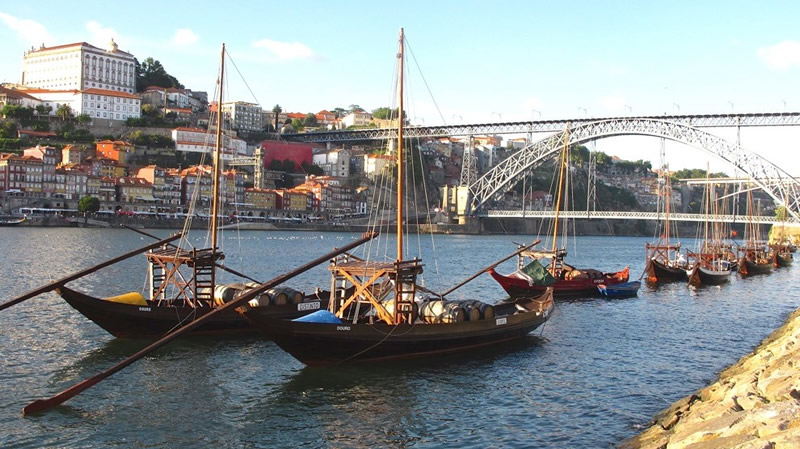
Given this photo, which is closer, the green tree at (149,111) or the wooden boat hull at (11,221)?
the wooden boat hull at (11,221)

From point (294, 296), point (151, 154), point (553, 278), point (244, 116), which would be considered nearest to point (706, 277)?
point (553, 278)

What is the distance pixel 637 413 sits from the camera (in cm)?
1405

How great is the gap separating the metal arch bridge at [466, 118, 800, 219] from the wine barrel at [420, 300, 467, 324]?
34.5m

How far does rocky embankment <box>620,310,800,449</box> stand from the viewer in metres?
8.45

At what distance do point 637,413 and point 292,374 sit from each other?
7026 mm

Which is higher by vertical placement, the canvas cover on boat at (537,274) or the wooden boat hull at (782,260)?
the canvas cover on boat at (537,274)

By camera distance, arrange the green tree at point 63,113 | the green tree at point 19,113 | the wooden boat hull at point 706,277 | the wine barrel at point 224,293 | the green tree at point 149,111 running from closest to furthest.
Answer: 1. the wine barrel at point 224,293
2. the wooden boat hull at point 706,277
3. the green tree at point 19,113
4. the green tree at point 63,113
5. the green tree at point 149,111

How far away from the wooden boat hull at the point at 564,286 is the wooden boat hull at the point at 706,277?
7.08 metres

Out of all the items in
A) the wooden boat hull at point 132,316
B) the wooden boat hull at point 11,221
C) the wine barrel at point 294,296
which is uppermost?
the wooden boat hull at point 11,221

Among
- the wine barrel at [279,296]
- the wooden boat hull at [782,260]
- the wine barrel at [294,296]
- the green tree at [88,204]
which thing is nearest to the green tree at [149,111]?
the green tree at [88,204]

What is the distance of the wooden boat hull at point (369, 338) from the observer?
51.8 feet

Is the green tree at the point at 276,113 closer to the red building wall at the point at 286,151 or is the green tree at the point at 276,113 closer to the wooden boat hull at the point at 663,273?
the red building wall at the point at 286,151

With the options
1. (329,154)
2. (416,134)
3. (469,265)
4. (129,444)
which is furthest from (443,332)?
(329,154)

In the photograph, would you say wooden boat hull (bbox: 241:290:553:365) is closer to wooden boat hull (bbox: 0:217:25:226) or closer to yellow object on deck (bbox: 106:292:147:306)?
yellow object on deck (bbox: 106:292:147:306)
